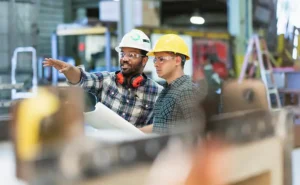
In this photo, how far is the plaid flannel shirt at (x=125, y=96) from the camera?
2930 millimetres

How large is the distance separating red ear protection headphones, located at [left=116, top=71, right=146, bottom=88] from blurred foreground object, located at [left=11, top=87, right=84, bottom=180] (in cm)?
221

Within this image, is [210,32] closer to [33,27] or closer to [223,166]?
[33,27]

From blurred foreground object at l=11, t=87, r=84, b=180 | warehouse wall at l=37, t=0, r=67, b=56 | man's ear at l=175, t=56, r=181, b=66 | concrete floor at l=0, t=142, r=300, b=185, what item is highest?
warehouse wall at l=37, t=0, r=67, b=56

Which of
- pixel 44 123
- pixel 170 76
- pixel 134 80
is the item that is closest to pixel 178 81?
pixel 170 76

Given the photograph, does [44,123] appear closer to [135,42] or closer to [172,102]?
[172,102]

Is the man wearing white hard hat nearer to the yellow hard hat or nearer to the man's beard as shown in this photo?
the man's beard

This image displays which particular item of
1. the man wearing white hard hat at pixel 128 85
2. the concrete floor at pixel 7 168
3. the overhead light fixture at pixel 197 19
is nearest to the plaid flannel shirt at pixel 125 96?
the man wearing white hard hat at pixel 128 85

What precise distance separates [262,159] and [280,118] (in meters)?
0.11

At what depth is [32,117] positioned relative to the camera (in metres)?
0.67

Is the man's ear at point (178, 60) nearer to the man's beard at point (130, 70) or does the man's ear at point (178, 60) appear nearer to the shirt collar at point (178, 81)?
the shirt collar at point (178, 81)

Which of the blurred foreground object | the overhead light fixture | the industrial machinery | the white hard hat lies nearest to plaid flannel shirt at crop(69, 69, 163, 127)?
the white hard hat

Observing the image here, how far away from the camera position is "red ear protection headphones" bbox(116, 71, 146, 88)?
294 centimetres

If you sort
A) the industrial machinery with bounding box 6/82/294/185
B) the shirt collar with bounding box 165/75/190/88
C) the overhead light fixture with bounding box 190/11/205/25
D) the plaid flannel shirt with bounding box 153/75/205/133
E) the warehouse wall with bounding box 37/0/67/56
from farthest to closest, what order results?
the overhead light fixture with bounding box 190/11/205/25 → the warehouse wall with bounding box 37/0/67/56 → the shirt collar with bounding box 165/75/190/88 → the plaid flannel shirt with bounding box 153/75/205/133 → the industrial machinery with bounding box 6/82/294/185

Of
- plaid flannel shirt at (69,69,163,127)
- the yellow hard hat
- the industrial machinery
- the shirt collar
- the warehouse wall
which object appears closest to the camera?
the industrial machinery
